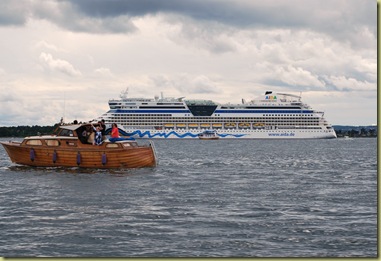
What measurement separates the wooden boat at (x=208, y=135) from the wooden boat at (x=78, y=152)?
11316cm

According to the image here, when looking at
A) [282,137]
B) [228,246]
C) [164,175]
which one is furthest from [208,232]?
[282,137]

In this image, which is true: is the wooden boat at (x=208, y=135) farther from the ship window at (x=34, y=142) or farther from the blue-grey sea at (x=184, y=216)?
the blue-grey sea at (x=184, y=216)

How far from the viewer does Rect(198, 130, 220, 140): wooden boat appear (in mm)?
154125

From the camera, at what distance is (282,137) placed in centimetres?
15862

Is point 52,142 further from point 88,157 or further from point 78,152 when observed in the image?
point 88,157

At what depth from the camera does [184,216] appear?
72.3 feet

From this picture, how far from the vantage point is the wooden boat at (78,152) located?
129ft

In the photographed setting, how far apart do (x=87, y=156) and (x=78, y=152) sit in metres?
0.63

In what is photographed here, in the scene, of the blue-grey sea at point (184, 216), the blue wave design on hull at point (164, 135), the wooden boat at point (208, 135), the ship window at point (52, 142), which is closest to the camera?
the blue-grey sea at point (184, 216)

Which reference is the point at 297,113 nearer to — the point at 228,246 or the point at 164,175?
the point at 164,175

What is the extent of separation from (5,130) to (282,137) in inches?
3513

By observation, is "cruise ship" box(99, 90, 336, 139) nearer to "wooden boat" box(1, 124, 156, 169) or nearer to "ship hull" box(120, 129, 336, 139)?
"ship hull" box(120, 129, 336, 139)

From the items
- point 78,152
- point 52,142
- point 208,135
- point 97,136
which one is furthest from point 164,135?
point 97,136

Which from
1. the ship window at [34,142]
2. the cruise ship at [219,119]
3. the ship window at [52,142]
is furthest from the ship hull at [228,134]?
the ship window at [52,142]
